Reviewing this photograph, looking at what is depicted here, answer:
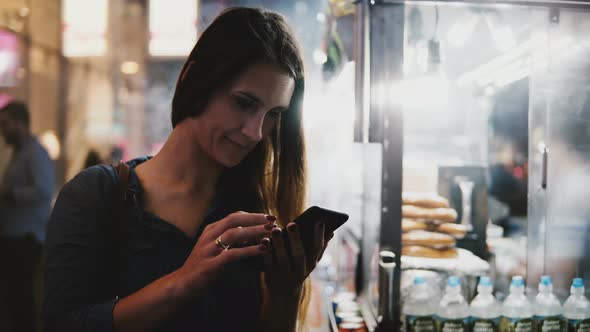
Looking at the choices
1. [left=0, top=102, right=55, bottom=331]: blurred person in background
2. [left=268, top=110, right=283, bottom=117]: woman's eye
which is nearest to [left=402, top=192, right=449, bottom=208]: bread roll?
[left=268, top=110, right=283, bottom=117]: woman's eye

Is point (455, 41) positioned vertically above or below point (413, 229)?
Result: above

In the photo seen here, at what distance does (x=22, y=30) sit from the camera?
728cm

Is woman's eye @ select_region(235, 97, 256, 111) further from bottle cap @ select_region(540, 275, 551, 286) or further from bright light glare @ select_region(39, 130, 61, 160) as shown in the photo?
bright light glare @ select_region(39, 130, 61, 160)

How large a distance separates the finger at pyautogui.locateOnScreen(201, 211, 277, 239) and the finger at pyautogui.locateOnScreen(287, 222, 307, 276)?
6 cm

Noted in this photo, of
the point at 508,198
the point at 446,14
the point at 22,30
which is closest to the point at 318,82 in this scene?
the point at 446,14

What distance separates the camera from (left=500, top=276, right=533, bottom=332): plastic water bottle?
2018mm

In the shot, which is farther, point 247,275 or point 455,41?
point 455,41

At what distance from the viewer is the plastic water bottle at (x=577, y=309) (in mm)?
2074

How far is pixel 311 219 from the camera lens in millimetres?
1147

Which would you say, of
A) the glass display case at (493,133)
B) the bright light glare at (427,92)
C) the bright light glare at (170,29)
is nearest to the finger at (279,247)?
the glass display case at (493,133)

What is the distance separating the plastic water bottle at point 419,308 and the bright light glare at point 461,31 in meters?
1.43

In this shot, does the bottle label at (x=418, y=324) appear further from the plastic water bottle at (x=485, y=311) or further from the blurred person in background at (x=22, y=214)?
the blurred person in background at (x=22, y=214)

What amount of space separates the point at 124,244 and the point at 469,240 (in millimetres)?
2123

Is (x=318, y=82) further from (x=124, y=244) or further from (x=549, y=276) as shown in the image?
(x=124, y=244)
